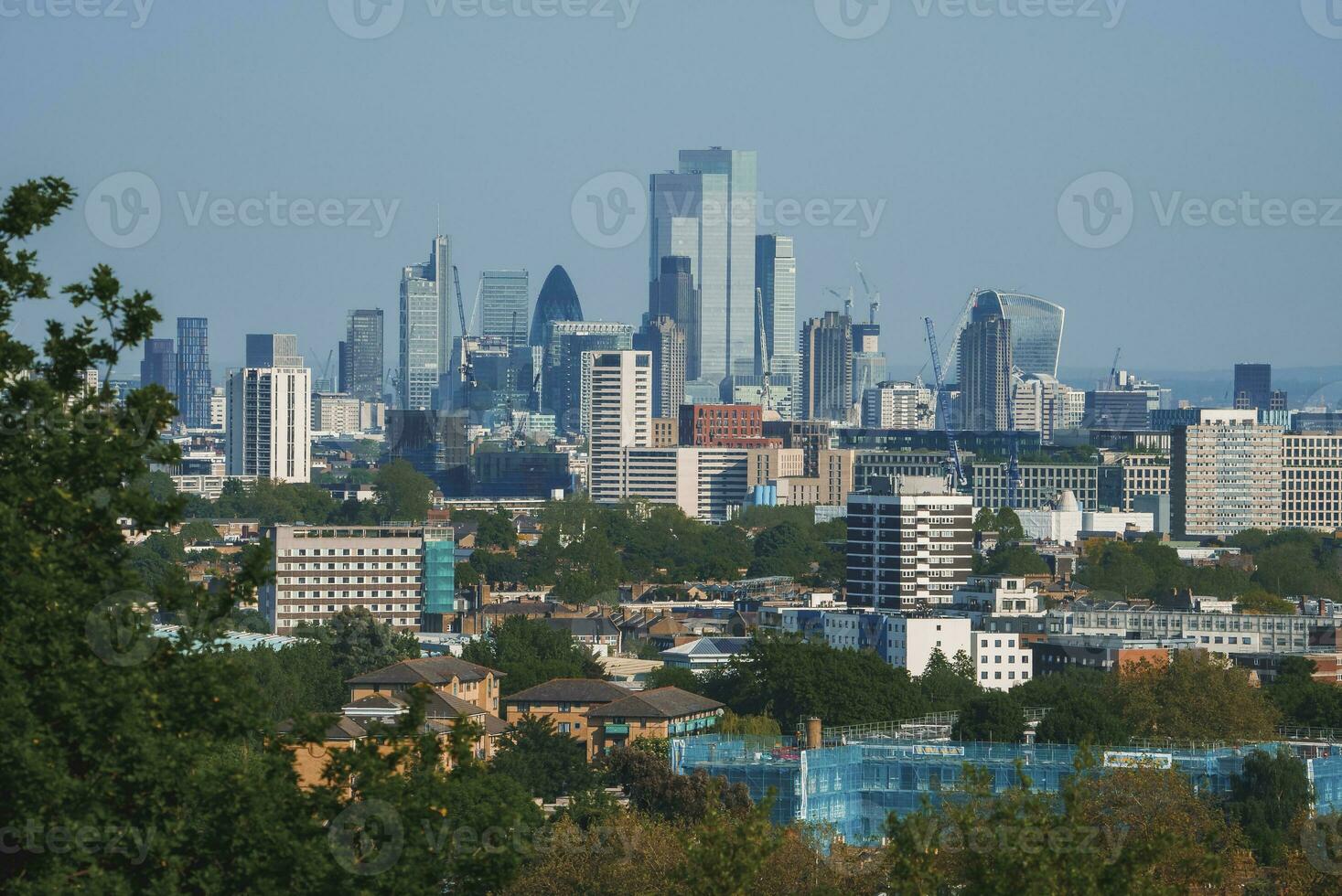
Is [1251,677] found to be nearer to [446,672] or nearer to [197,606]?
[446,672]

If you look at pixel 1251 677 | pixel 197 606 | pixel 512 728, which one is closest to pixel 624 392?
pixel 1251 677

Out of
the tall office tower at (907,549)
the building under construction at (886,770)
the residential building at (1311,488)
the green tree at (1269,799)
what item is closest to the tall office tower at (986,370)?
the residential building at (1311,488)

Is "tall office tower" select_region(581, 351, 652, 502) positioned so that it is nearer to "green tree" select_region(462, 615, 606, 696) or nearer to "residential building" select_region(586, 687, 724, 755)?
"green tree" select_region(462, 615, 606, 696)

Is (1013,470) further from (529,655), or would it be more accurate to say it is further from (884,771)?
(884,771)

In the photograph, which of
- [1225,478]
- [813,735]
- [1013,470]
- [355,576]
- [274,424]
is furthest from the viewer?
[274,424]

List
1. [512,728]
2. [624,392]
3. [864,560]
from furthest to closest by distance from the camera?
[624,392] < [864,560] < [512,728]

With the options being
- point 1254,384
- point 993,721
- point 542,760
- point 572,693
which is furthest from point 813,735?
point 1254,384
